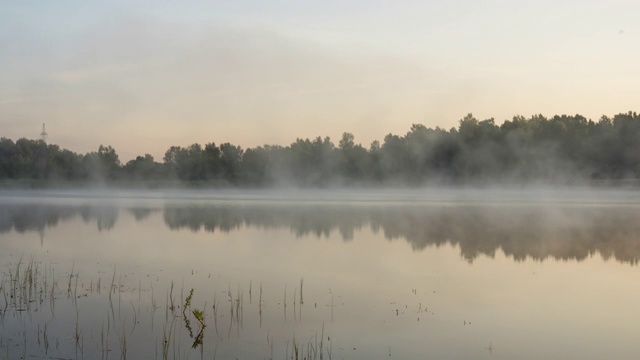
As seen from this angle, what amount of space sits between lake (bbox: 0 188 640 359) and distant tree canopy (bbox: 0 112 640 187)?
56.8 meters

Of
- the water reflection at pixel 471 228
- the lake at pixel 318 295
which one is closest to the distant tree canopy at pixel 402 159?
the water reflection at pixel 471 228

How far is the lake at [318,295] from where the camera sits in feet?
26.5

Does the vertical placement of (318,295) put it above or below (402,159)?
below

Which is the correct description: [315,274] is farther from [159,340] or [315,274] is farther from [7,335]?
[7,335]

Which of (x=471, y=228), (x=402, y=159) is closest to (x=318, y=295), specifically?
(x=471, y=228)

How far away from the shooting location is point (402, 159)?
9050 centimetres

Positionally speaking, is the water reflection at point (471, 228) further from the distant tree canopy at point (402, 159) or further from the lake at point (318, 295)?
the distant tree canopy at point (402, 159)

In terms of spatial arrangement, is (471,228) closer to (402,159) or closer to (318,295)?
(318,295)

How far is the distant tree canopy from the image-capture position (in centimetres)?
7400

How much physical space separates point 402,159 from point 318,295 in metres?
80.2

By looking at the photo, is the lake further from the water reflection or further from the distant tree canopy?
the distant tree canopy

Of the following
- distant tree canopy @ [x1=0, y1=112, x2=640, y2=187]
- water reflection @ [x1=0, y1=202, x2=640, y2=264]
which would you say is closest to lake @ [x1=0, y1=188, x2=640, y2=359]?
water reflection @ [x1=0, y1=202, x2=640, y2=264]

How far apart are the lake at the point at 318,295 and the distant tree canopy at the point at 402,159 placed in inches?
2235

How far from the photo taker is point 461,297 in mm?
11164
